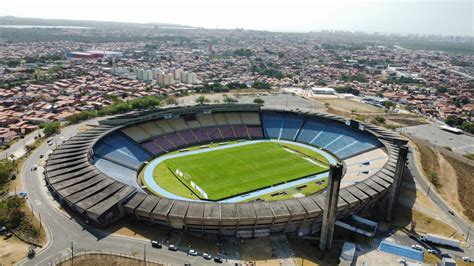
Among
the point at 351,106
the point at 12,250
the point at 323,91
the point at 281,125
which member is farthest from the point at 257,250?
the point at 323,91

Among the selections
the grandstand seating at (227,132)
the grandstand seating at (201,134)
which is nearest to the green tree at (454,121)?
the grandstand seating at (227,132)

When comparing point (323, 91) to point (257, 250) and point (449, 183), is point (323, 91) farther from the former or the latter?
point (257, 250)

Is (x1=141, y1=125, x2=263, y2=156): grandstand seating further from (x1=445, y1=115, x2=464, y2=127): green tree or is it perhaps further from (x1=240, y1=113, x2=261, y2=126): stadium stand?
(x1=445, y1=115, x2=464, y2=127): green tree

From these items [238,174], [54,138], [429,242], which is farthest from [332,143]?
[54,138]

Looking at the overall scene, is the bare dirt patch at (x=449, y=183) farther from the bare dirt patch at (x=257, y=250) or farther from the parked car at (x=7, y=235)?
the parked car at (x=7, y=235)

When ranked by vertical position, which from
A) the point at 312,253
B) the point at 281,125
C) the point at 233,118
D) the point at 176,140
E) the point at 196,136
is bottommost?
the point at 312,253

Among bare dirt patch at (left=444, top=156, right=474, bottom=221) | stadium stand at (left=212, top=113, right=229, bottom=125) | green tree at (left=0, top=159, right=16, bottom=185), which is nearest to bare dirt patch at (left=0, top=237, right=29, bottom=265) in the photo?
green tree at (left=0, top=159, right=16, bottom=185)
